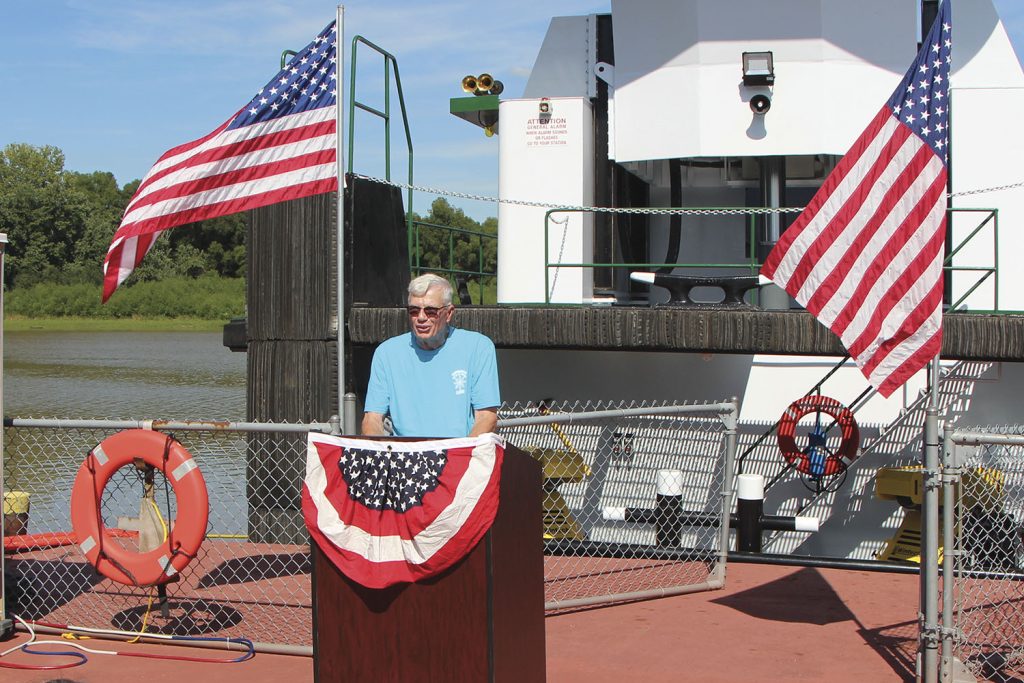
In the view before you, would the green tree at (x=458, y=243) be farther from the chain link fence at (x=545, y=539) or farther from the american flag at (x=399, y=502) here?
the american flag at (x=399, y=502)

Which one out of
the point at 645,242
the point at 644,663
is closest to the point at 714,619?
the point at 644,663

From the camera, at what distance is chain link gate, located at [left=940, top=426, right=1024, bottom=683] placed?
18.4 ft

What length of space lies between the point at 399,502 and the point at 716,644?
2762 mm

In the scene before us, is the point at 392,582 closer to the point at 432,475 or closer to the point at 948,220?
the point at 432,475

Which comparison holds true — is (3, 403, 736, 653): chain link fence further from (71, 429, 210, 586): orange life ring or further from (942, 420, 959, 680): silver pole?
(942, 420, 959, 680): silver pole

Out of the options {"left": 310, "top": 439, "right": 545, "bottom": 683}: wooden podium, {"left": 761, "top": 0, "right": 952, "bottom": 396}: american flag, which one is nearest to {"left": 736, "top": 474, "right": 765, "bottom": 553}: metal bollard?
{"left": 761, "top": 0, "right": 952, "bottom": 396}: american flag

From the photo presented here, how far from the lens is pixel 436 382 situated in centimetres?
491

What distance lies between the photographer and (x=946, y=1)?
18.2 ft

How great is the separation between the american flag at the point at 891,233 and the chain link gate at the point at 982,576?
20.0 inches

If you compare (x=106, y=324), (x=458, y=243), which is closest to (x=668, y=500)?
(x=458, y=243)

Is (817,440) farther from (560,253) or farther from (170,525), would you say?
(170,525)

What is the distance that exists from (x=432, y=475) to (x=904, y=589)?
4522 millimetres

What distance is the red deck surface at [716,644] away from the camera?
231 inches

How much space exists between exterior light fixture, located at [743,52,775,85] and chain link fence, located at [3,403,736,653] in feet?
10.1
